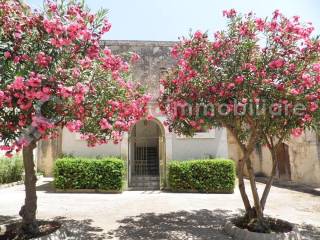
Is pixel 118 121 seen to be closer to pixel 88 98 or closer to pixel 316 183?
pixel 88 98

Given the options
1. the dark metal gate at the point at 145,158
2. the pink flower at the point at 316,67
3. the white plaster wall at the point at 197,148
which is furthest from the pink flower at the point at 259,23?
the dark metal gate at the point at 145,158

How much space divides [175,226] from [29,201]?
371cm

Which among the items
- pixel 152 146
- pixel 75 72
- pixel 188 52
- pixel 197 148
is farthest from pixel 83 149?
pixel 75 72

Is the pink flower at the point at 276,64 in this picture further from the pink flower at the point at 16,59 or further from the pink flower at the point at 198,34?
the pink flower at the point at 16,59

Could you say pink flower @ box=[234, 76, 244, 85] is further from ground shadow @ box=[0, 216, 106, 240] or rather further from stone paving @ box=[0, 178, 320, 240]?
ground shadow @ box=[0, 216, 106, 240]

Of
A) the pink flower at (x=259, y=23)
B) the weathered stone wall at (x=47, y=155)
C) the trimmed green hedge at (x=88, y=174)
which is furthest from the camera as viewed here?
the weathered stone wall at (x=47, y=155)

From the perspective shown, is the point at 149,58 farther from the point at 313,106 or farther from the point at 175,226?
the point at 313,106

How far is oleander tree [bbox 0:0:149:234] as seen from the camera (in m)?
5.23

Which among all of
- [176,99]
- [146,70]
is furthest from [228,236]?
[146,70]

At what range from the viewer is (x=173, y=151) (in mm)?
15766

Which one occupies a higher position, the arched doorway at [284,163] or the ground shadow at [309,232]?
the arched doorway at [284,163]

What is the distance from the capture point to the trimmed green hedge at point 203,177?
1467 centimetres

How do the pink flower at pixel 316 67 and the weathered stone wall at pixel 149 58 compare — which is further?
the weathered stone wall at pixel 149 58

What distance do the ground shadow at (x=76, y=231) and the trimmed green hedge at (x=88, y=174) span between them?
5.07 meters
